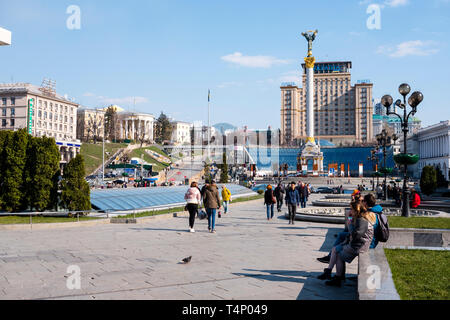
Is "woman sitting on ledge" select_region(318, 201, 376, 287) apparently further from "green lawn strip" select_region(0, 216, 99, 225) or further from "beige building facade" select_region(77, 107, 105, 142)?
"beige building facade" select_region(77, 107, 105, 142)

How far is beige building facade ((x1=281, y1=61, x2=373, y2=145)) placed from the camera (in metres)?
151

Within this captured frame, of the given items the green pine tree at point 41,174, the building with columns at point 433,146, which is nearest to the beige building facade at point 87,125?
the building with columns at point 433,146

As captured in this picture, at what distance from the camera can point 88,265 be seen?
26.2ft

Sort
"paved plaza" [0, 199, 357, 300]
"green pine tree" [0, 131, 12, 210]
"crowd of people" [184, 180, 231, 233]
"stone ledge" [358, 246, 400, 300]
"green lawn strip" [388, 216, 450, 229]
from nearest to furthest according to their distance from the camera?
"stone ledge" [358, 246, 400, 300] → "paved plaza" [0, 199, 357, 300] → "green lawn strip" [388, 216, 450, 229] → "crowd of people" [184, 180, 231, 233] → "green pine tree" [0, 131, 12, 210]

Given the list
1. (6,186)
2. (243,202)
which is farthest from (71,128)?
(6,186)

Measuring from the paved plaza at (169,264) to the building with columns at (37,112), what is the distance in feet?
228

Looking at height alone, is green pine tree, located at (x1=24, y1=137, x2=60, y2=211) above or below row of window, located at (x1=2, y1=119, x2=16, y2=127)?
below

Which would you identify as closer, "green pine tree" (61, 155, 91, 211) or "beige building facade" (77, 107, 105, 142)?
"green pine tree" (61, 155, 91, 211)

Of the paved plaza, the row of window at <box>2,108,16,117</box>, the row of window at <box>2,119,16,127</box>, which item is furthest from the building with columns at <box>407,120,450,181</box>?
the row of window at <box>2,108,16,117</box>

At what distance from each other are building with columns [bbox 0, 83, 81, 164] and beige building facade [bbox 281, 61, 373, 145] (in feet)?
294

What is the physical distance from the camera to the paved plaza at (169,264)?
Answer: 6.02 metres

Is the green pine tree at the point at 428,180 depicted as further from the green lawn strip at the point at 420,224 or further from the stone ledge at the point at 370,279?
the stone ledge at the point at 370,279
